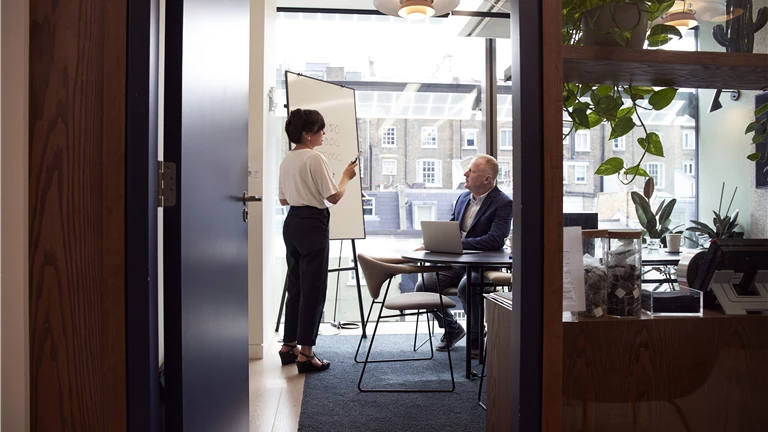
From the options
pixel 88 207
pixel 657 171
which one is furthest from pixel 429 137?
pixel 88 207

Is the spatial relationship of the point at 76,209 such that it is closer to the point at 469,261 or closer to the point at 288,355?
the point at 469,261

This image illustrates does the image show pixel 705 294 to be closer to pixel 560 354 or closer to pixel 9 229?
pixel 560 354

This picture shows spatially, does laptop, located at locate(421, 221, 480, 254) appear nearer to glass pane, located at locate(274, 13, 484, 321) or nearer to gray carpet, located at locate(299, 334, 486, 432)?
gray carpet, located at locate(299, 334, 486, 432)

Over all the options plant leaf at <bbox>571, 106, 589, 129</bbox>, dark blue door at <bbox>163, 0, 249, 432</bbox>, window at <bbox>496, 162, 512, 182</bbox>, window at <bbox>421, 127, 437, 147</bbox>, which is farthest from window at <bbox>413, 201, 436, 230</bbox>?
plant leaf at <bbox>571, 106, 589, 129</bbox>

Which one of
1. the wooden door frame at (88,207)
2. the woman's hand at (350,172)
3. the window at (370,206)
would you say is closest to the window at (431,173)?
the window at (370,206)

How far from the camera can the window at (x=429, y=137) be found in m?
5.25

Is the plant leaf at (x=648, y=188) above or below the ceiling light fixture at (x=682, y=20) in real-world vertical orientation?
below


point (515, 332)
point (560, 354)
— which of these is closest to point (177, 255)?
point (515, 332)

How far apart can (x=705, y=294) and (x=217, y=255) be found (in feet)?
4.74

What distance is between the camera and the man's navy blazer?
4.10m

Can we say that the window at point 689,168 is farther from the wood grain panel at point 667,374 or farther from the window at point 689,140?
the wood grain panel at point 667,374

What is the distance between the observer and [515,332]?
150cm

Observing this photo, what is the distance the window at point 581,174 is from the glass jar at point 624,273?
364 centimetres

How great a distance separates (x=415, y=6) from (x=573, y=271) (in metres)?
2.73
